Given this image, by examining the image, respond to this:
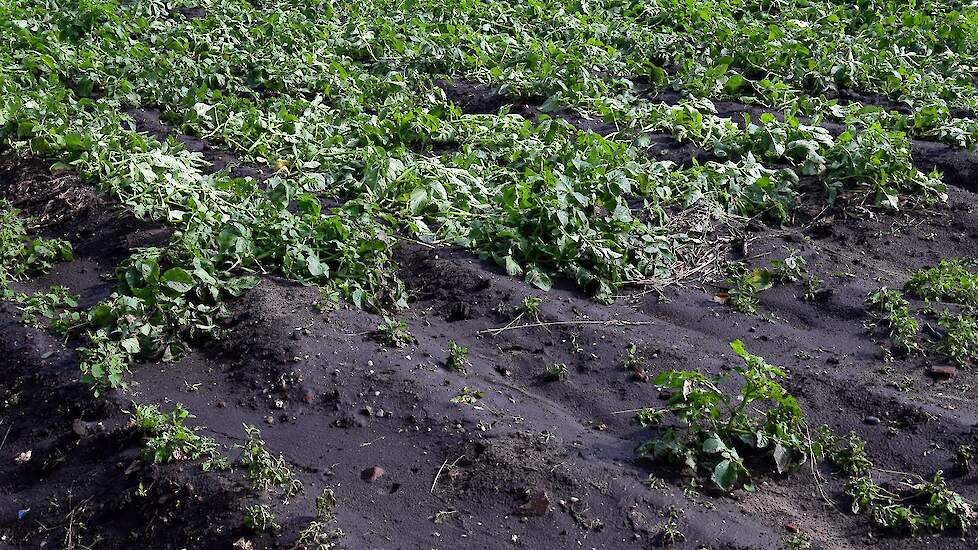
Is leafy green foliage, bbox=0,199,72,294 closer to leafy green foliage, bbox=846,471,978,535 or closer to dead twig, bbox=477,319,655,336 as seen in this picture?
dead twig, bbox=477,319,655,336

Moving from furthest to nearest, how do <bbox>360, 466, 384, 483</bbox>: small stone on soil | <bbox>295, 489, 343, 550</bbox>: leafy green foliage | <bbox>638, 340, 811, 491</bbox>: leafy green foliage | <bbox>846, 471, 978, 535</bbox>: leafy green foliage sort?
<bbox>360, 466, 384, 483</bbox>: small stone on soil < <bbox>638, 340, 811, 491</bbox>: leafy green foliage < <bbox>846, 471, 978, 535</bbox>: leafy green foliage < <bbox>295, 489, 343, 550</bbox>: leafy green foliage

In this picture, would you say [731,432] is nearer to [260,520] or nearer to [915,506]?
[915,506]

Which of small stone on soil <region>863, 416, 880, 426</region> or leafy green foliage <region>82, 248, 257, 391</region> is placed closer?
small stone on soil <region>863, 416, 880, 426</region>

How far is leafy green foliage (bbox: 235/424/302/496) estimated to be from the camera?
373 centimetres

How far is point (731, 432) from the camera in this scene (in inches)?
151

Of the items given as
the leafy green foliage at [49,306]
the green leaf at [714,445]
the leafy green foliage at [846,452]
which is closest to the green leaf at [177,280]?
the leafy green foliage at [49,306]

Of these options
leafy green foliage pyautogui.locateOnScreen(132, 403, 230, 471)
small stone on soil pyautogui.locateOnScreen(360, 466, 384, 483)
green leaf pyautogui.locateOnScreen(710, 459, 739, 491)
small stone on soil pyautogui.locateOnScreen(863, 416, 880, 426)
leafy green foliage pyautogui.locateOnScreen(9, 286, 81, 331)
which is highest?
green leaf pyautogui.locateOnScreen(710, 459, 739, 491)

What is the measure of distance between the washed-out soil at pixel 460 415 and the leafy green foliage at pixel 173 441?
0.04 m

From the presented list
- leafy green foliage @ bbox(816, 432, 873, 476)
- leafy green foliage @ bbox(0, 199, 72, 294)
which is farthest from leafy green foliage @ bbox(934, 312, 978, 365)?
leafy green foliage @ bbox(0, 199, 72, 294)

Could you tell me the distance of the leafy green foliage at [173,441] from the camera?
3865 mm

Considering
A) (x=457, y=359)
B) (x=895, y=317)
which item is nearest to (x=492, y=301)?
(x=457, y=359)

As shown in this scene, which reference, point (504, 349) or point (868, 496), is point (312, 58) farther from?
point (868, 496)

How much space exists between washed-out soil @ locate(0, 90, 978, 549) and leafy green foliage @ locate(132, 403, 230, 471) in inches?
1.7

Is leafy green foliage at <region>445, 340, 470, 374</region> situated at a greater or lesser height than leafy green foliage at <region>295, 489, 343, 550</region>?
greater
